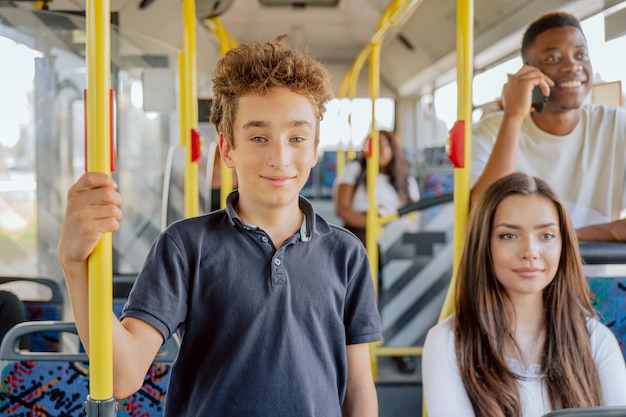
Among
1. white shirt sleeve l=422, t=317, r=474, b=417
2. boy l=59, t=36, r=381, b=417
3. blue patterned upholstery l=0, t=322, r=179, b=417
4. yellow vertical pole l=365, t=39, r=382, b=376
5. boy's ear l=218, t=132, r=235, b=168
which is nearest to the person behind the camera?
boy l=59, t=36, r=381, b=417

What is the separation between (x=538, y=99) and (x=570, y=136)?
6.8 inches

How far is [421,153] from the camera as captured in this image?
30.8 feet

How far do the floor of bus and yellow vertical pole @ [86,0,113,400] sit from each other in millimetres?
2777

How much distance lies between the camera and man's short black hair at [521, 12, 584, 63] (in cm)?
225

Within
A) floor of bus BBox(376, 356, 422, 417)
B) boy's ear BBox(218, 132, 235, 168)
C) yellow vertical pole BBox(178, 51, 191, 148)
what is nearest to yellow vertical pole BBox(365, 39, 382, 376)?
floor of bus BBox(376, 356, 422, 417)

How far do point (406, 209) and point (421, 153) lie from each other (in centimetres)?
570

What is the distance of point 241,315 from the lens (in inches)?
53.4

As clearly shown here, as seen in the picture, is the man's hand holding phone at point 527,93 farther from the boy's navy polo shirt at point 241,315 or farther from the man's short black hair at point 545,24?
the boy's navy polo shirt at point 241,315

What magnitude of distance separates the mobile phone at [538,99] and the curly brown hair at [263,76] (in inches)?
39.1

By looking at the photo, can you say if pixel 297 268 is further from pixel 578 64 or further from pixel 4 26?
pixel 4 26

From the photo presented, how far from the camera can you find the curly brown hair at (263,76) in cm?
140

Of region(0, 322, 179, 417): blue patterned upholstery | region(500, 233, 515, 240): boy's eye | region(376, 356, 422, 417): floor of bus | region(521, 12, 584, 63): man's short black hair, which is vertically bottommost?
region(376, 356, 422, 417): floor of bus

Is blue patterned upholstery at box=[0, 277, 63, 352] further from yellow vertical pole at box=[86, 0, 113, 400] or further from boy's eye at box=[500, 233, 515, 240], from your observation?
boy's eye at box=[500, 233, 515, 240]

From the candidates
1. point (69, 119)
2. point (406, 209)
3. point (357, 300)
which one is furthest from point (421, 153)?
point (357, 300)
